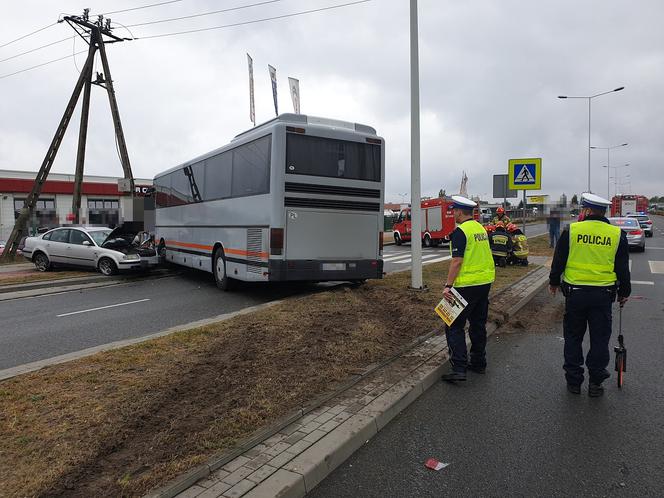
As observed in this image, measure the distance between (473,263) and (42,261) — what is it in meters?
15.1

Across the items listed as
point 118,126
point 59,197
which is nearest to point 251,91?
point 118,126

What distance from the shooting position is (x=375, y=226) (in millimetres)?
10469

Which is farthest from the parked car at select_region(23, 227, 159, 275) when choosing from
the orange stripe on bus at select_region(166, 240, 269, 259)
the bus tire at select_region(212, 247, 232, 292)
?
the bus tire at select_region(212, 247, 232, 292)

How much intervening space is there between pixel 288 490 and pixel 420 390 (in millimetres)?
2125

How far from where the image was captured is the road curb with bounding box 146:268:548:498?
2.82m

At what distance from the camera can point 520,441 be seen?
A: 12.2 feet

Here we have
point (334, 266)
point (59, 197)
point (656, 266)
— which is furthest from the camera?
point (59, 197)

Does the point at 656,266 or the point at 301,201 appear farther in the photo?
the point at 656,266

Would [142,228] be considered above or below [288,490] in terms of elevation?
above

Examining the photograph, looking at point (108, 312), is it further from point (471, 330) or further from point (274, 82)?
point (274, 82)

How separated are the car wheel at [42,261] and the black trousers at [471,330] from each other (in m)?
14.6

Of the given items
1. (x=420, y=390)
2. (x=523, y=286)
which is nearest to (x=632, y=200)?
(x=523, y=286)

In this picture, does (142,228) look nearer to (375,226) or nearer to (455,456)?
(375,226)

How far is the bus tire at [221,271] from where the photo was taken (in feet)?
37.5
